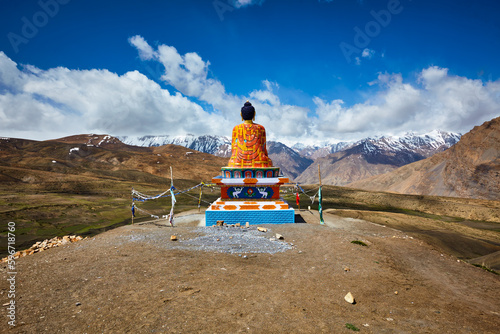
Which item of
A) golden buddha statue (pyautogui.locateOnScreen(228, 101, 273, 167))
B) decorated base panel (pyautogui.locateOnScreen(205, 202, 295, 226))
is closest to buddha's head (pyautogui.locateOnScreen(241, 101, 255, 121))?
golden buddha statue (pyautogui.locateOnScreen(228, 101, 273, 167))

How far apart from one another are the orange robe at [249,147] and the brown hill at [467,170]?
258 ft

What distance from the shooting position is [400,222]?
23.4 metres

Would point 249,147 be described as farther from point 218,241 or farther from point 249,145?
point 218,241

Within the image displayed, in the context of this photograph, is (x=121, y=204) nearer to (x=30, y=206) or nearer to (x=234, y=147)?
(x=30, y=206)

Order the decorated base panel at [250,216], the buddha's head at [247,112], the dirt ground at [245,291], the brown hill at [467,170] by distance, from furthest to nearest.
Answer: the brown hill at [467,170] < the buddha's head at [247,112] < the decorated base panel at [250,216] < the dirt ground at [245,291]

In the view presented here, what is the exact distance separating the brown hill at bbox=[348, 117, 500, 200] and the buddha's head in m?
79.4

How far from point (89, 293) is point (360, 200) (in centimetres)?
5271

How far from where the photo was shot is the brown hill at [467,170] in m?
65.6

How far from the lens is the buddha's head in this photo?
62.8 feet

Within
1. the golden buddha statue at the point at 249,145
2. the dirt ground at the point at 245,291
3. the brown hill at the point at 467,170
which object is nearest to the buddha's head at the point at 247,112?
the golden buddha statue at the point at 249,145

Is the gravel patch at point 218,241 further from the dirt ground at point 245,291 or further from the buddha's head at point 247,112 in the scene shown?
the buddha's head at point 247,112

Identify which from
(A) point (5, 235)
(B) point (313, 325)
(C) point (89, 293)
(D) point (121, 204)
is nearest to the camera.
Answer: (B) point (313, 325)

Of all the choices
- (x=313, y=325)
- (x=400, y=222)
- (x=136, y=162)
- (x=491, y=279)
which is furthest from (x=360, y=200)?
(x=136, y=162)

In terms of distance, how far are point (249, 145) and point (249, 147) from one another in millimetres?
166
